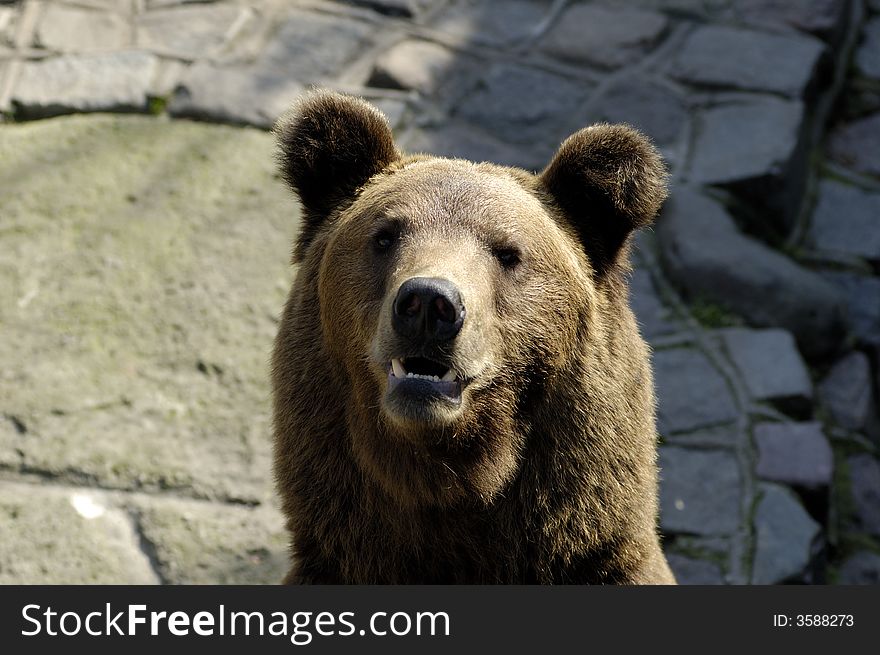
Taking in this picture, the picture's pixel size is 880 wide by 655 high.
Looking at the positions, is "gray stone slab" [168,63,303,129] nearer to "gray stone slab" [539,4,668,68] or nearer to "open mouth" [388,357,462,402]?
"gray stone slab" [539,4,668,68]

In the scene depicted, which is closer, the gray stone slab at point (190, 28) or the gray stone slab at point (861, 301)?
the gray stone slab at point (861, 301)

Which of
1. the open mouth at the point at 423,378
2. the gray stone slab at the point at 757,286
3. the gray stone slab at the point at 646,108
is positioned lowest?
the gray stone slab at the point at 757,286

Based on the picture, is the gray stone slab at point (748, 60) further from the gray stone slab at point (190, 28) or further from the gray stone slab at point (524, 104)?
the gray stone slab at point (190, 28)

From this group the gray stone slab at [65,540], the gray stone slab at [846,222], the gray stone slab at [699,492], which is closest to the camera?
the gray stone slab at [65,540]

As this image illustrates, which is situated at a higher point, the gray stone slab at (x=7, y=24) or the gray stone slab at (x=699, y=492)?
the gray stone slab at (x=7, y=24)

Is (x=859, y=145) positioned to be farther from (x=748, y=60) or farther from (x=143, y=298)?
(x=143, y=298)

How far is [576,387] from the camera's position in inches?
146

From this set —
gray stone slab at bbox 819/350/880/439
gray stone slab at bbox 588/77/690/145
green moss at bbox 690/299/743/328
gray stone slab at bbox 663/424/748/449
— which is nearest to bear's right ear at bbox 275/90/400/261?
gray stone slab at bbox 663/424/748/449

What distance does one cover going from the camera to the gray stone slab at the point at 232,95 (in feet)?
24.6

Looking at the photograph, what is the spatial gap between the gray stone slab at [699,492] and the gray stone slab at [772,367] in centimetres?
56

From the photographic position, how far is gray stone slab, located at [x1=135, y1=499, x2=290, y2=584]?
5.12 m

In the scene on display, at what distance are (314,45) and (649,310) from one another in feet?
10.6

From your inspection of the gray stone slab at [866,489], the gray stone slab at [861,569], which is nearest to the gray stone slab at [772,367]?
the gray stone slab at [866,489]

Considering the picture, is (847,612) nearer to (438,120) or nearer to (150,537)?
(150,537)
